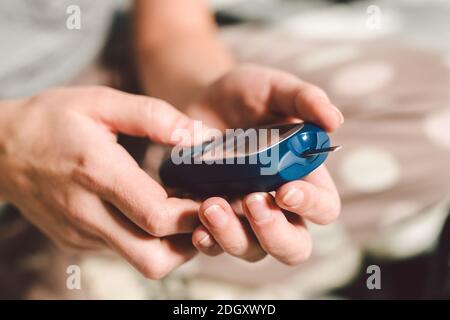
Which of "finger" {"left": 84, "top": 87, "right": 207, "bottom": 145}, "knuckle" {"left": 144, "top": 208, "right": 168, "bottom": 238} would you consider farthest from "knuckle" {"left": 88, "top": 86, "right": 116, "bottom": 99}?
"knuckle" {"left": 144, "top": 208, "right": 168, "bottom": 238}

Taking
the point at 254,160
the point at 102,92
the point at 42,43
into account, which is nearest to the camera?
the point at 254,160

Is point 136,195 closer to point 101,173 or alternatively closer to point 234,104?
point 101,173

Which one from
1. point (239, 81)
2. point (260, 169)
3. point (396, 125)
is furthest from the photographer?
point (396, 125)

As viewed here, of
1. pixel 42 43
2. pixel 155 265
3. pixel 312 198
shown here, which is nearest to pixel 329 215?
Result: pixel 312 198

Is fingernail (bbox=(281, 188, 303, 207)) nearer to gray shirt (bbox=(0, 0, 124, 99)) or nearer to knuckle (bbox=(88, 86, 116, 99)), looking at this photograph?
knuckle (bbox=(88, 86, 116, 99))
